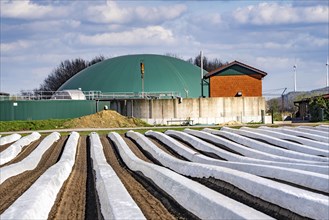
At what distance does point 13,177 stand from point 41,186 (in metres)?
3.73

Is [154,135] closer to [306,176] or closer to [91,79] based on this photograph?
[306,176]

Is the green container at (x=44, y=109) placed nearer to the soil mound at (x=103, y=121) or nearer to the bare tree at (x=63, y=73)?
the soil mound at (x=103, y=121)

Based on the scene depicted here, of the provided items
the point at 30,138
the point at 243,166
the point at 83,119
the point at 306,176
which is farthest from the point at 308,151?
the point at 83,119

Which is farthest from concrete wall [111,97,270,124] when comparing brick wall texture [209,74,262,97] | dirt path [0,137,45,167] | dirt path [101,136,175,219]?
dirt path [101,136,175,219]

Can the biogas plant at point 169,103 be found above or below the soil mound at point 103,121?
above

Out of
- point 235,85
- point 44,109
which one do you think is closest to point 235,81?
point 235,85

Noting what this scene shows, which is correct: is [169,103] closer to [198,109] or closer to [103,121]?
[198,109]

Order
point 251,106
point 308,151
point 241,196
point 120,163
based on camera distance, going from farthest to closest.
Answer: point 251,106 < point 308,151 < point 120,163 < point 241,196

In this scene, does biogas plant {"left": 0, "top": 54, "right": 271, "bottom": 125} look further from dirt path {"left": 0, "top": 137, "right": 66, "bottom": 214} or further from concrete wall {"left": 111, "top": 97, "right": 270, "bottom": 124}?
dirt path {"left": 0, "top": 137, "right": 66, "bottom": 214}

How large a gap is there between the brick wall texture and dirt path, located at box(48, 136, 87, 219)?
37.6m

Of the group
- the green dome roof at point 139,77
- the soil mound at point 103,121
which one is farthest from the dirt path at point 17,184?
the green dome roof at point 139,77

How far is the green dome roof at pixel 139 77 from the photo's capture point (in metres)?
61.0

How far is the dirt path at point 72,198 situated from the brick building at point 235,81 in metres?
37.7

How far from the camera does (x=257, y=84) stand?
52188 mm
